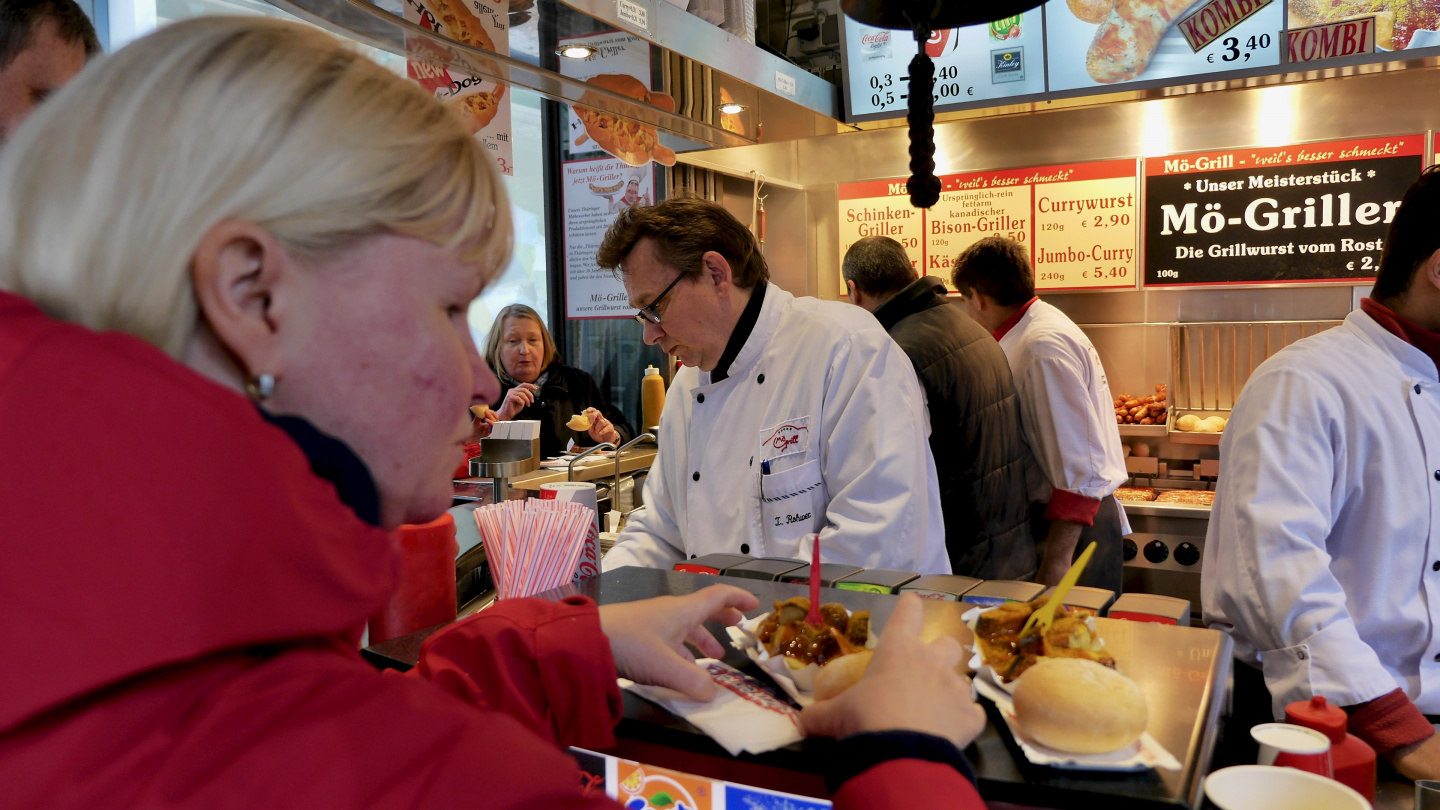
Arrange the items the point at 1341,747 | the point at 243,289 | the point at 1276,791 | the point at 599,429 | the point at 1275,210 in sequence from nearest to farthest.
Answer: the point at 243,289 < the point at 1276,791 < the point at 1341,747 < the point at 1275,210 < the point at 599,429

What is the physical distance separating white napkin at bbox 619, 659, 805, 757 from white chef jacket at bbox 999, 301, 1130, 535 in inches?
111

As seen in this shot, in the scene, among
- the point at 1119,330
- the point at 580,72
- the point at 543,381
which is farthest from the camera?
the point at 543,381

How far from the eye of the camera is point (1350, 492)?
178cm

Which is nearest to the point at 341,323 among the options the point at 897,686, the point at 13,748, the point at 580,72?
the point at 13,748

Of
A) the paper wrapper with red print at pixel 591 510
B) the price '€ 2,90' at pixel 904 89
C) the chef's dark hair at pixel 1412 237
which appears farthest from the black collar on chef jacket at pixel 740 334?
the price '€ 2,90' at pixel 904 89

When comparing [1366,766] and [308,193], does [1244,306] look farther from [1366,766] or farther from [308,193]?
[308,193]

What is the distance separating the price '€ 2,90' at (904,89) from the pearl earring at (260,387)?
4.01 m

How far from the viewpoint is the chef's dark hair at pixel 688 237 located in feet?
7.56

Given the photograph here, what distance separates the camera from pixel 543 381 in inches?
196

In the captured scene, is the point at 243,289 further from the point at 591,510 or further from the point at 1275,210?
the point at 1275,210

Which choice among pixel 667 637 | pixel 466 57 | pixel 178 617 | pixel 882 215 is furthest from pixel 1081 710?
pixel 882 215

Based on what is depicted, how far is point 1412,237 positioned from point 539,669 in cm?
184

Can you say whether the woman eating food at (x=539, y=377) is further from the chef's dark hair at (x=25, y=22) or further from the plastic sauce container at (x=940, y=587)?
the plastic sauce container at (x=940, y=587)

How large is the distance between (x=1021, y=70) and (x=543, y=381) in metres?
2.75
